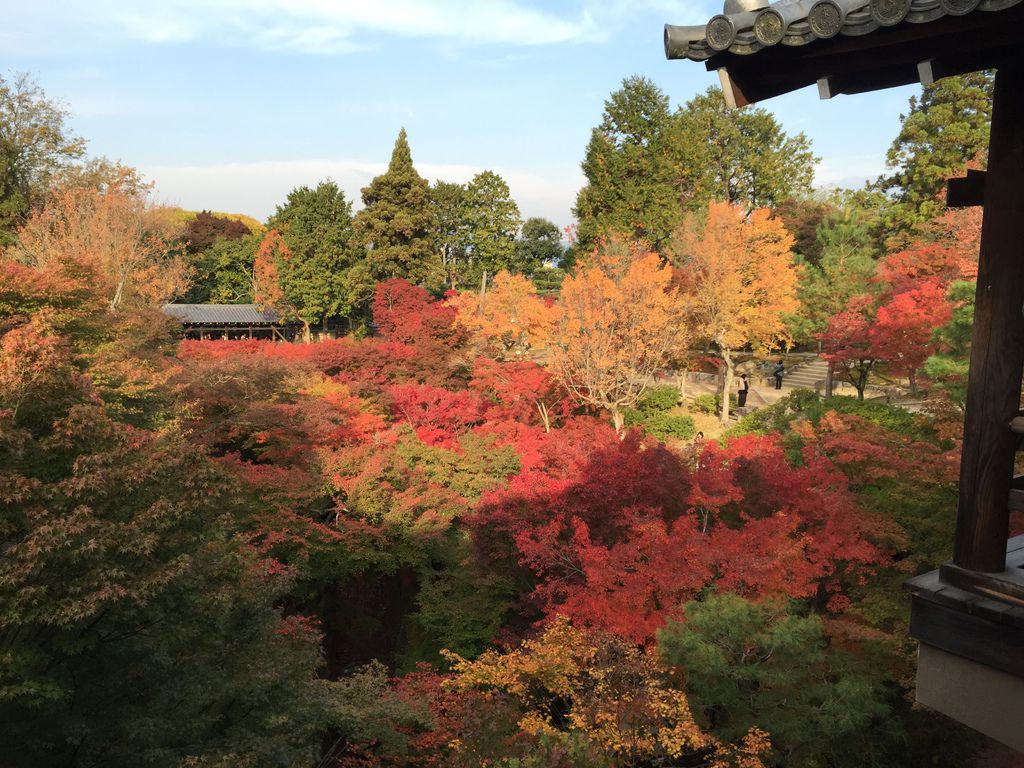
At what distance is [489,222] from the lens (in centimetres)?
3572

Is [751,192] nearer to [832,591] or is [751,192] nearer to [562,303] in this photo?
[562,303]

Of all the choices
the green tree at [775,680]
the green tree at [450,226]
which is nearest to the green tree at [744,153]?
the green tree at [450,226]

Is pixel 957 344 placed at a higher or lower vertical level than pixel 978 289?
lower

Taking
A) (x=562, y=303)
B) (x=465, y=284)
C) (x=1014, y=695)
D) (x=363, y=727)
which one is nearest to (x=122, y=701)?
(x=363, y=727)

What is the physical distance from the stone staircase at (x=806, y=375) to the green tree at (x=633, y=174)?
26.0ft

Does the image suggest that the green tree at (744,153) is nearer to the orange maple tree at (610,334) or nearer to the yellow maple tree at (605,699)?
the orange maple tree at (610,334)

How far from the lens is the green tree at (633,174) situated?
31078mm

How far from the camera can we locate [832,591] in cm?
1142

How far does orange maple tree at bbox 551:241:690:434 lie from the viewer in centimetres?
2088

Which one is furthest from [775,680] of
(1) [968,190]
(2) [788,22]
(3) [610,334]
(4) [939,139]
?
(4) [939,139]

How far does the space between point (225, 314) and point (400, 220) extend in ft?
39.1

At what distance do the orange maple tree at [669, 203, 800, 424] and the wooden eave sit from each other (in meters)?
22.1

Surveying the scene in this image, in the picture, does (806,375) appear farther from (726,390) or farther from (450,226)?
(450,226)

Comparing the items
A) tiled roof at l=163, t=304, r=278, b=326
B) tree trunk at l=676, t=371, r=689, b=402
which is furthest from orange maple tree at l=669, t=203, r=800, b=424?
tiled roof at l=163, t=304, r=278, b=326
